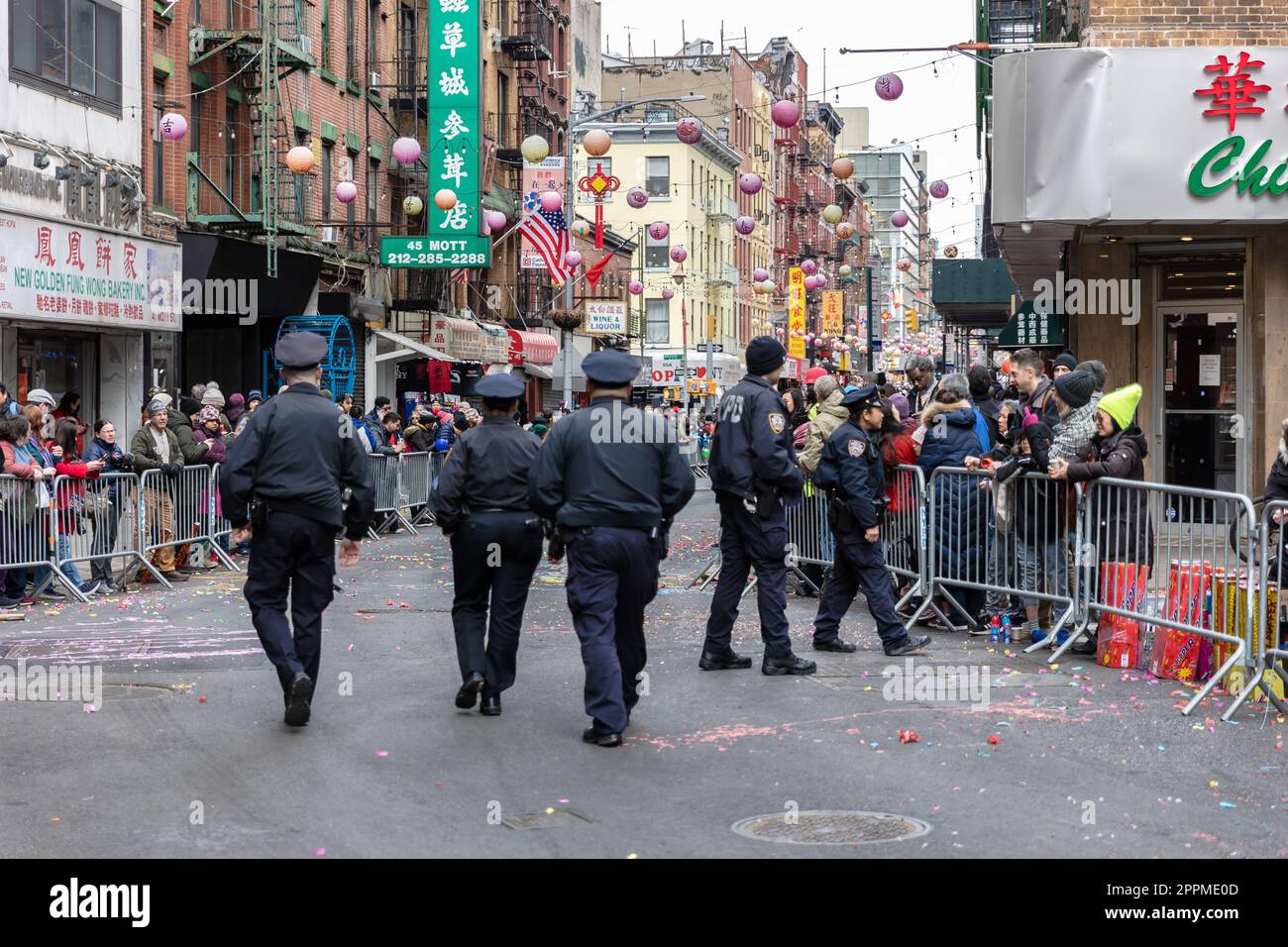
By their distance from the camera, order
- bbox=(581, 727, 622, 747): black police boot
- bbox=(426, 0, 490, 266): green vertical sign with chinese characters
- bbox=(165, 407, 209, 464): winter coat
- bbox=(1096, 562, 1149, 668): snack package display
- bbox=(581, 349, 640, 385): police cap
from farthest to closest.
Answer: bbox=(426, 0, 490, 266): green vertical sign with chinese characters < bbox=(165, 407, 209, 464): winter coat < bbox=(1096, 562, 1149, 668): snack package display < bbox=(581, 349, 640, 385): police cap < bbox=(581, 727, 622, 747): black police boot

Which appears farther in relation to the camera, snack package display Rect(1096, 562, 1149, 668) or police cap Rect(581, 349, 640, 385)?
snack package display Rect(1096, 562, 1149, 668)

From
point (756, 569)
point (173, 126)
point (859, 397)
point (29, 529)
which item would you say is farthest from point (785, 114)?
point (756, 569)

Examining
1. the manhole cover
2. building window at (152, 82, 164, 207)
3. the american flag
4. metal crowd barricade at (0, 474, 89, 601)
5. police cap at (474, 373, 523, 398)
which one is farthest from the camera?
the american flag

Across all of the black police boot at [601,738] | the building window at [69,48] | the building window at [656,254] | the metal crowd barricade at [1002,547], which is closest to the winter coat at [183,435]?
the building window at [69,48]

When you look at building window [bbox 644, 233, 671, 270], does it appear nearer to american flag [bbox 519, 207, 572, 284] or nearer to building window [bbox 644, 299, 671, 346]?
building window [bbox 644, 299, 671, 346]

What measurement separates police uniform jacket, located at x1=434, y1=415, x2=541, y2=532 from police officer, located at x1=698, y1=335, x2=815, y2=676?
166cm

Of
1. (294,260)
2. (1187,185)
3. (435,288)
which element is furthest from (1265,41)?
(435,288)

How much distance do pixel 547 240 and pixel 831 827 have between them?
28.2 m

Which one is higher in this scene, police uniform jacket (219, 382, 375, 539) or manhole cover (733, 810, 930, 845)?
police uniform jacket (219, 382, 375, 539)

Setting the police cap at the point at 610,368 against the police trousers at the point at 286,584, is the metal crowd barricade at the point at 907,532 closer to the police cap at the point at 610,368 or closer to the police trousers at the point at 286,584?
the police cap at the point at 610,368

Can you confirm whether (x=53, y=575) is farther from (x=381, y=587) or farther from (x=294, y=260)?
(x=294, y=260)

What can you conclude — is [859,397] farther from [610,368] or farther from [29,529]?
[29,529]

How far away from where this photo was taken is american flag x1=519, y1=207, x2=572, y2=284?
33812mm

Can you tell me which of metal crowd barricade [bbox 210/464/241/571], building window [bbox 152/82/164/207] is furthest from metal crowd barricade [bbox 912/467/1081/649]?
building window [bbox 152/82/164/207]
